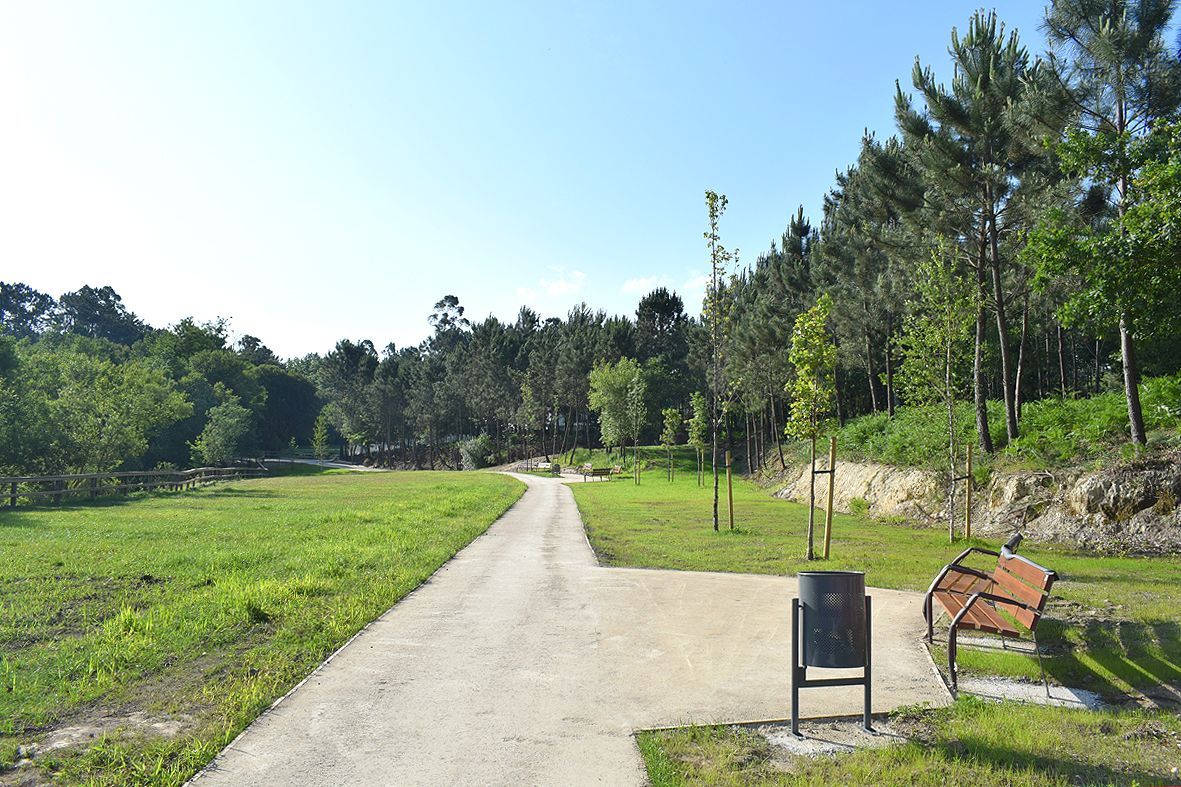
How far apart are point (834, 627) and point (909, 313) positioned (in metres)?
20.3

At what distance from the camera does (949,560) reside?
13.8 meters

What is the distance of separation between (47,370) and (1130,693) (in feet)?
177

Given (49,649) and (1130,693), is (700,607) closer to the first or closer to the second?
(1130,693)

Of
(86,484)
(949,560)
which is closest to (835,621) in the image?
(949,560)

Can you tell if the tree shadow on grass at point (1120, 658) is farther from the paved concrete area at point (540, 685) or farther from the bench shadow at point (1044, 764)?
the bench shadow at point (1044, 764)

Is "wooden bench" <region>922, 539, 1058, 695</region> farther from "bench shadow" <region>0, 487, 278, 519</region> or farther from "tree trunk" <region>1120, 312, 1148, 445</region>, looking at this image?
"bench shadow" <region>0, 487, 278, 519</region>

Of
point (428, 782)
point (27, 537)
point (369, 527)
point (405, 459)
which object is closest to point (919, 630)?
point (428, 782)

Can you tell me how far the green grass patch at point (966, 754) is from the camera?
14.6 feet

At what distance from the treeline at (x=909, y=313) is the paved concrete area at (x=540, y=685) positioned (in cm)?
744

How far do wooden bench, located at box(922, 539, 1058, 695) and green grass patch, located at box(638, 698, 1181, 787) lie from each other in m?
0.91

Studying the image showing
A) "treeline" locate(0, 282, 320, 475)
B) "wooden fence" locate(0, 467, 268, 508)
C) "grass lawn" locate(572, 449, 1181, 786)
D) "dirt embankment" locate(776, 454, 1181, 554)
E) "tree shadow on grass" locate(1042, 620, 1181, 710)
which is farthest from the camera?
"treeline" locate(0, 282, 320, 475)

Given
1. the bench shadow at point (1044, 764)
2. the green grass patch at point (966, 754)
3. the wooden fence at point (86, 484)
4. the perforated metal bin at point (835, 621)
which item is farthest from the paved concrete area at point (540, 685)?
the wooden fence at point (86, 484)

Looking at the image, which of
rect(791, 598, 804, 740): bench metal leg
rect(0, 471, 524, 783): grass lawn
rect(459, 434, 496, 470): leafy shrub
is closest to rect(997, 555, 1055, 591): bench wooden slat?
rect(791, 598, 804, 740): bench metal leg

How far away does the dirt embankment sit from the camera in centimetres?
1422
